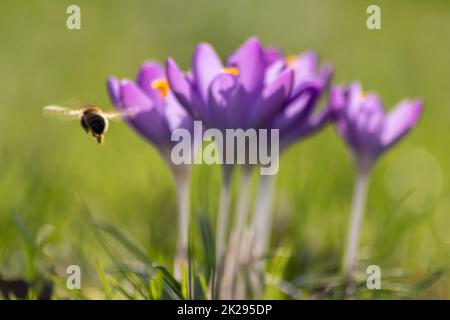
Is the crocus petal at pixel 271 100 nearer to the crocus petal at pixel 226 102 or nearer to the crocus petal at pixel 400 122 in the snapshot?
the crocus petal at pixel 226 102

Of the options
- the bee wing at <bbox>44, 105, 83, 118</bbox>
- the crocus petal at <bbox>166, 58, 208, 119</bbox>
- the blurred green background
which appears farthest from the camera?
the blurred green background

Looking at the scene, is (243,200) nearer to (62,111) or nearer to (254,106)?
(254,106)

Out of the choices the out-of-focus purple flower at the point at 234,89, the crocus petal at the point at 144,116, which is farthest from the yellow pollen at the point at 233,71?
the crocus petal at the point at 144,116

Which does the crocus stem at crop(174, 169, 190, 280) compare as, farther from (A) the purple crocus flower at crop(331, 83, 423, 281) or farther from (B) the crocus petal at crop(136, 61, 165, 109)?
(A) the purple crocus flower at crop(331, 83, 423, 281)

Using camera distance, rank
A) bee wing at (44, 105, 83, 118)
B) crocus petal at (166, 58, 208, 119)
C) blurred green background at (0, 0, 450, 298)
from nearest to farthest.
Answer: crocus petal at (166, 58, 208, 119) < bee wing at (44, 105, 83, 118) < blurred green background at (0, 0, 450, 298)

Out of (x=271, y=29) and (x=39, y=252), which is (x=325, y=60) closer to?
(x=271, y=29)

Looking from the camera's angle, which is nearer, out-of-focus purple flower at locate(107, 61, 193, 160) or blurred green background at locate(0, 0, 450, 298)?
out-of-focus purple flower at locate(107, 61, 193, 160)

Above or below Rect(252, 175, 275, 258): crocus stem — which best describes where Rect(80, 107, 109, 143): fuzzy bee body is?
above

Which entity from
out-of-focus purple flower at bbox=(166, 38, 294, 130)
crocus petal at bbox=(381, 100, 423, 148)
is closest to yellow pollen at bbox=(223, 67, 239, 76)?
out-of-focus purple flower at bbox=(166, 38, 294, 130)
